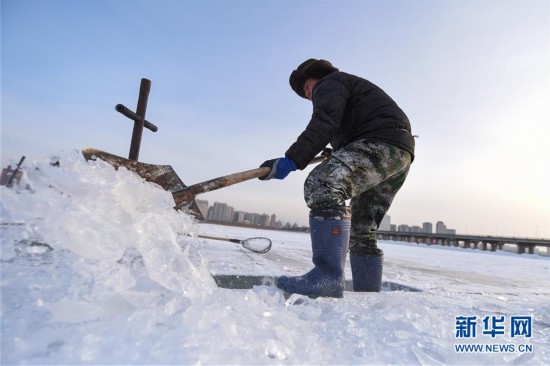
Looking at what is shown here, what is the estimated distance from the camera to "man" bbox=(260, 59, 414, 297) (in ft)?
5.38

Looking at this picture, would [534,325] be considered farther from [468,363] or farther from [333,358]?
[333,358]

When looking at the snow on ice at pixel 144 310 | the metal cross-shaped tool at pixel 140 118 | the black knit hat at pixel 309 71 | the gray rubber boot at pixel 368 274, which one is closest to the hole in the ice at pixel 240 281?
the gray rubber boot at pixel 368 274

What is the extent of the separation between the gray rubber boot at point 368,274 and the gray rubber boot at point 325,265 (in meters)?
0.68

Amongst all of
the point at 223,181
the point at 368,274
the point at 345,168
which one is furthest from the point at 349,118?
the point at 368,274

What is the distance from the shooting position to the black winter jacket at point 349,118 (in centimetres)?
191

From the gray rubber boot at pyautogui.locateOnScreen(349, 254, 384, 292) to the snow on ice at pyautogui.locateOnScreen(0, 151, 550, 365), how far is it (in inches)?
30.0

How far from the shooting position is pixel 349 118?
2113 millimetres

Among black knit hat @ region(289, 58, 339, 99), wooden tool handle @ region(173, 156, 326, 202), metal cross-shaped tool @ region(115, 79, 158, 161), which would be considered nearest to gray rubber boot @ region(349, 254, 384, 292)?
wooden tool handle @ region(173, 156, 326, 202)

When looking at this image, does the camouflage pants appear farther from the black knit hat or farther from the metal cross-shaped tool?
the metal cross-shaped tool

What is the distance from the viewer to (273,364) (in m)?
0.75

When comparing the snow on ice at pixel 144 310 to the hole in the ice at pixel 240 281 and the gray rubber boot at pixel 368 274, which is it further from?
the hole in the ice at pixel 240 281

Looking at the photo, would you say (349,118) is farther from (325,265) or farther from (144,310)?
(144,310)

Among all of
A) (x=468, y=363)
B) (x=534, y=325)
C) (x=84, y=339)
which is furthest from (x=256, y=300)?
(x=534, y=325)

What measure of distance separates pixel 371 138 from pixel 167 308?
1.56 m
